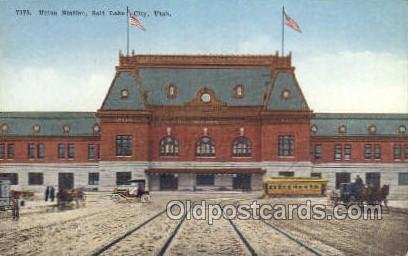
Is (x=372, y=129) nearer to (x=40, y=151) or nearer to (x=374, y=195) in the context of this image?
(x=374, y=195)

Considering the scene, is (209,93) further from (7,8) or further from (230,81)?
(7,8)

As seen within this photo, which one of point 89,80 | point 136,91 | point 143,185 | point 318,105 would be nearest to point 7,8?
point 89,80

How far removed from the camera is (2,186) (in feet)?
27.9

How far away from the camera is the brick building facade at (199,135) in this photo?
8602mm

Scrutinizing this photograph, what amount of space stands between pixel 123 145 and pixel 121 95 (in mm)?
562

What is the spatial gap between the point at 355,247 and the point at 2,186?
12.6 feet

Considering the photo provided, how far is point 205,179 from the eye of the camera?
905 cm

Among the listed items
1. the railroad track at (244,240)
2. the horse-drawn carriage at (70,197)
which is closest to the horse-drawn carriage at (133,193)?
the horse-drawn carriage at (70,197)

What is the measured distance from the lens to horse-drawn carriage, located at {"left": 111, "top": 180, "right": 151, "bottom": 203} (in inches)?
336

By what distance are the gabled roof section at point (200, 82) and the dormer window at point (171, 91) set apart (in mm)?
29

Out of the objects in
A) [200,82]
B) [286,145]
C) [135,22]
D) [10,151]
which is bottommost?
[10,151]

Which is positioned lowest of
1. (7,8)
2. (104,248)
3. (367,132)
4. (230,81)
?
(104,248)

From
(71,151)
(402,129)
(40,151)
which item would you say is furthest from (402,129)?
(40,151)

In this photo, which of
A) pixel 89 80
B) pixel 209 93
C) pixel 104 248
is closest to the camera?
pixel 104 248
